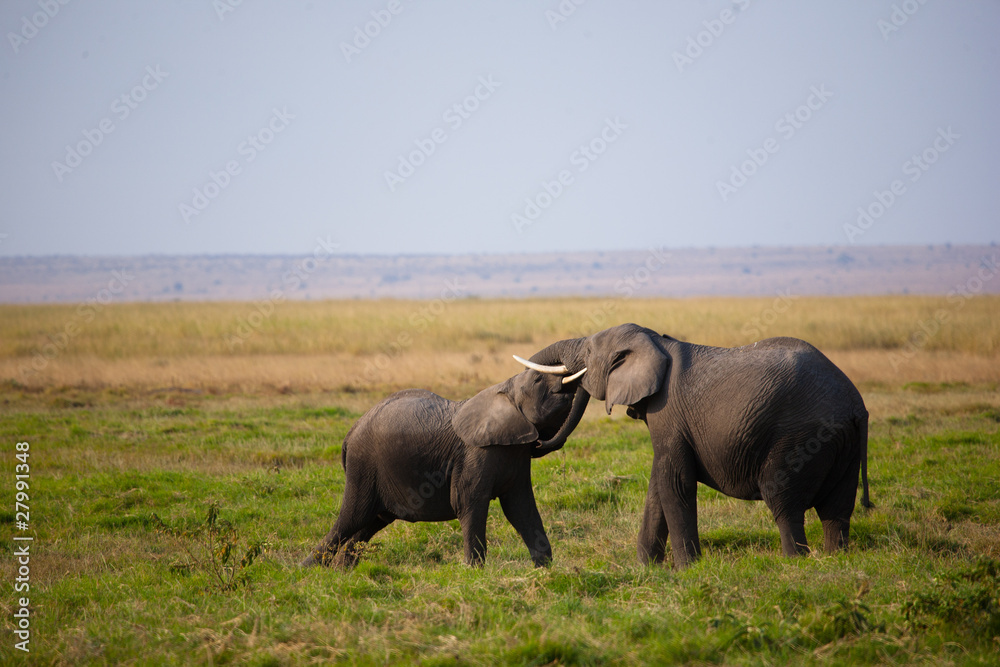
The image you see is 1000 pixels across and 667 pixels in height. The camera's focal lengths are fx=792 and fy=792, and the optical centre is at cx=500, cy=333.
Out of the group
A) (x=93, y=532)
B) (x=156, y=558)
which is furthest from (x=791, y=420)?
(x=93, y=532)

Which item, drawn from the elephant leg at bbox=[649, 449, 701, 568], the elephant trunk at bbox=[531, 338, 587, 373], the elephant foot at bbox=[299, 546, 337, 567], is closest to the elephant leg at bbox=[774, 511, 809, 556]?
the elephant leg at bbox=[649, 449, 701, 568]

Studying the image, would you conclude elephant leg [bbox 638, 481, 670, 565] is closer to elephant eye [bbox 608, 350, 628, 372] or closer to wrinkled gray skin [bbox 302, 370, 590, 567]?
wrinkled gray skin [bbox 302, 370, 590, 567]

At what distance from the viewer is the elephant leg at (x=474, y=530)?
22.8 feet

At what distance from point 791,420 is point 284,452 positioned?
27.8ft

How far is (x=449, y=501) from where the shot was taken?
7.20m

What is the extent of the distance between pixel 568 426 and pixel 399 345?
24.1 meters

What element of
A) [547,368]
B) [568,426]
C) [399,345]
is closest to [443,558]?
[568,426]

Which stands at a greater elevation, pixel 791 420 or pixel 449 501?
pixel 791 420

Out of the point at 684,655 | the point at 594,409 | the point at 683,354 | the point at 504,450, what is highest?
the point at 683,354

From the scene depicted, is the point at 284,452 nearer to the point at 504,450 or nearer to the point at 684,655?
the point at 504,450

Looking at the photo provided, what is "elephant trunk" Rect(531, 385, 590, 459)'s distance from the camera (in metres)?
6.79

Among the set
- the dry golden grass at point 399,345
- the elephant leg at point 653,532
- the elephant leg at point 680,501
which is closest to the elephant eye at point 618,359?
the elephant leg at point 680,501

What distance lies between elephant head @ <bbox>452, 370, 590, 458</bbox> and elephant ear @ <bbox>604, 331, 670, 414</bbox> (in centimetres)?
33

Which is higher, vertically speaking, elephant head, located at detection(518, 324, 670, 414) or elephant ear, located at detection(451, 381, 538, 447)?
elephant head, located at detection(518, 324, 670, 414)
